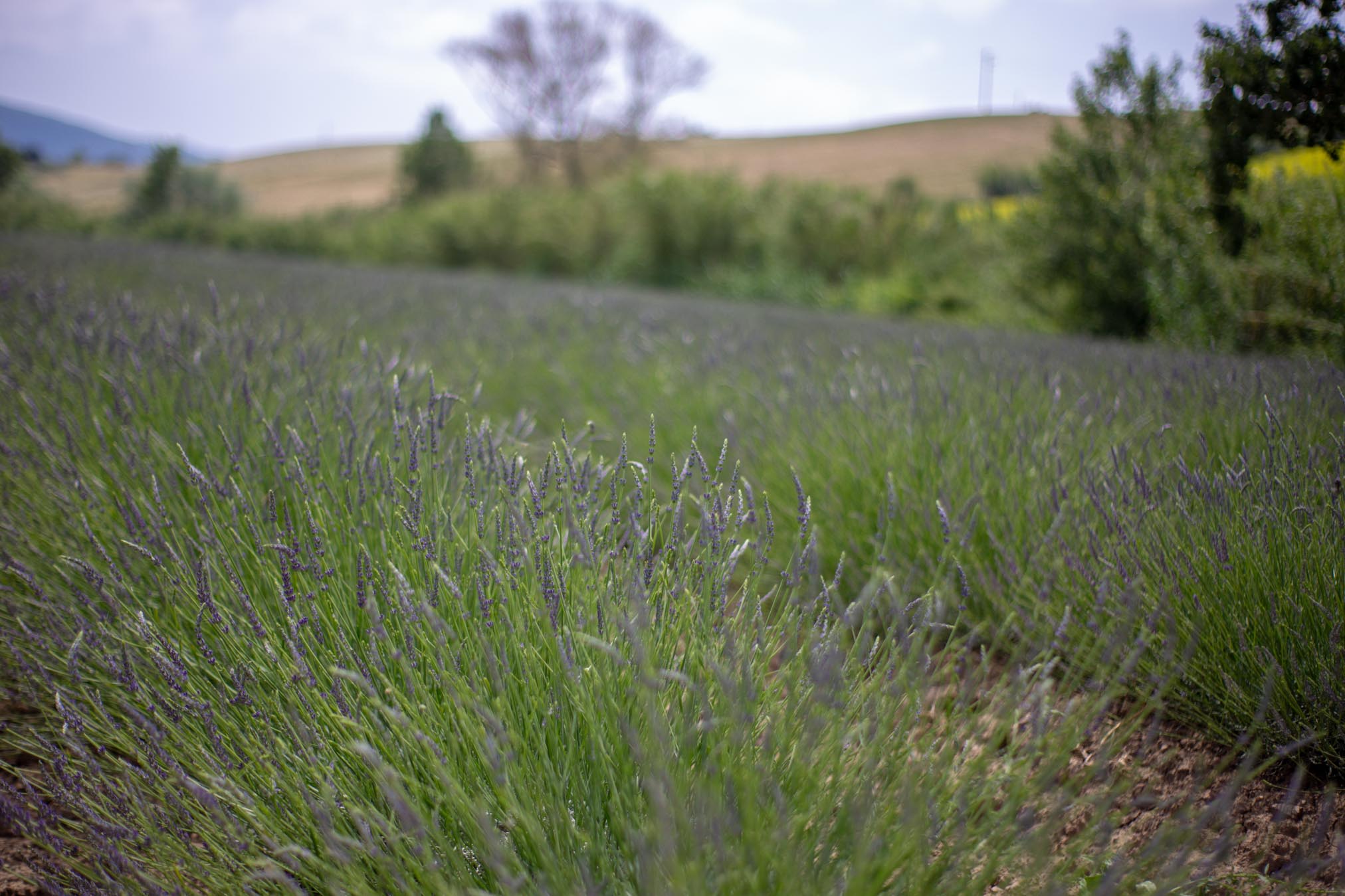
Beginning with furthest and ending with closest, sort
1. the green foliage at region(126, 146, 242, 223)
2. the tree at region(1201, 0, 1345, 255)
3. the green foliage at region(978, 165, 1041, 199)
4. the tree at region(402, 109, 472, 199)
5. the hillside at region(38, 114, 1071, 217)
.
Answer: the green foliage at region(126, 146, 242, 223)
the tree at region(402, 109, 472, 199)
the hillside at region(38, 114, 1071, 217)
the green foliage at region(978, 165, 1041, 199)
the tree at region(1201, 0, 1345, 255)

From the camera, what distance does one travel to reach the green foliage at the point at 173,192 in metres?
30.6

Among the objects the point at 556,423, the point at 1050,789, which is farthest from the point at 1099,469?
the point at 556,423

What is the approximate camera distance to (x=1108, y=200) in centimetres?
651

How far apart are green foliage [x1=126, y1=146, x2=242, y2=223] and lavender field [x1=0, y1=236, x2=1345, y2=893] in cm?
3241

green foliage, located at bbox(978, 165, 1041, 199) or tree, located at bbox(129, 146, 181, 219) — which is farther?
tree, located at bbox(129, 146, 181, 219)

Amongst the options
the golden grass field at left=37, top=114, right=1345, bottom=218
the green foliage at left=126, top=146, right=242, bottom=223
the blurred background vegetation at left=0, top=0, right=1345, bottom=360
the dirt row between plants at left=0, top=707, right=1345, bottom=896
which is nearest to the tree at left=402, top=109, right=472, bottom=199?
the golden grass field at left=37, top=114, right=1345, bottom=218

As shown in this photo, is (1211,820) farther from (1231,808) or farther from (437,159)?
(437,159)

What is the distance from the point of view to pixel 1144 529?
178 centimetres

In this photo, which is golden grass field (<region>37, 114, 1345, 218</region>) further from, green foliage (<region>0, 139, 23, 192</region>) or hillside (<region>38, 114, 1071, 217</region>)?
green foliage (<region>0, 139, 23, 192</region>)

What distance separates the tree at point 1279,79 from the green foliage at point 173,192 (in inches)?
1290

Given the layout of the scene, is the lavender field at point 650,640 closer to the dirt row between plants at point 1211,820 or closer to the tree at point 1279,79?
the dirt row between plants at point 1211,820

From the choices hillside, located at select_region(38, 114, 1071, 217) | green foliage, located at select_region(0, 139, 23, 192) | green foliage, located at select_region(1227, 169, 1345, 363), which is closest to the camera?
green foliage, located at select_region(1227, 169, 1345, 363)

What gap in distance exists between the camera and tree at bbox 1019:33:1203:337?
6.20 m

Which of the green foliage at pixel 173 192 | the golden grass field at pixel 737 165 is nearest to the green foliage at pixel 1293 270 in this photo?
the golden grass field at pixel 737 165
